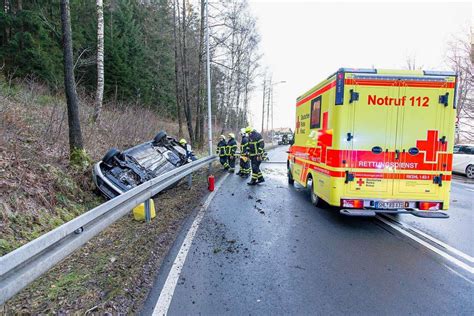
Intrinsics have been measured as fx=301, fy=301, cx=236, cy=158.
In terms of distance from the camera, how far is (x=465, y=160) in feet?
45.8

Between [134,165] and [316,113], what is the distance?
178 inches

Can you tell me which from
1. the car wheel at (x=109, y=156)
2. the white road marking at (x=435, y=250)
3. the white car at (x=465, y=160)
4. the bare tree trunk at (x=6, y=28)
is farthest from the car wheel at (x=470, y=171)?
the bare tree trunk at (x=6, y=28)

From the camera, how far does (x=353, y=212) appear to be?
5328 millimetres

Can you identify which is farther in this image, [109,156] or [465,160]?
[465,160]

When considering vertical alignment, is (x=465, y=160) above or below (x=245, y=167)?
above

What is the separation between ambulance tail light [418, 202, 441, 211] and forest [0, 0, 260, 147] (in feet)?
28.9

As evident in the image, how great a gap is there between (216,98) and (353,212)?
103ft

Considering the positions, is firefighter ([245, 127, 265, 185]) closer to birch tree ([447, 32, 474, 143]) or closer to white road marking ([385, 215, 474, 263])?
white road marking ([385, 215, 474, 263])

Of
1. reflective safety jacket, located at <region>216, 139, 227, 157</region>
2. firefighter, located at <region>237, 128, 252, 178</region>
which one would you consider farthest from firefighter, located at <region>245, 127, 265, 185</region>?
reflective safety jacket, located at <region>216, 139, 227, 157</region>

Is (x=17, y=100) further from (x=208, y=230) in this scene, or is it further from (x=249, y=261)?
(x=249, y=261)

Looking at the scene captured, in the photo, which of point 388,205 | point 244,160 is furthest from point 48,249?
point 244,160

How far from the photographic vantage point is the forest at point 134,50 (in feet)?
47.2

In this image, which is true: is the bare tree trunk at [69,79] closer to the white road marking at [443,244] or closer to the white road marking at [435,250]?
the white road marking at [435,250]

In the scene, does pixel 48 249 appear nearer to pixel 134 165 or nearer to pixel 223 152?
pixel 134 165
